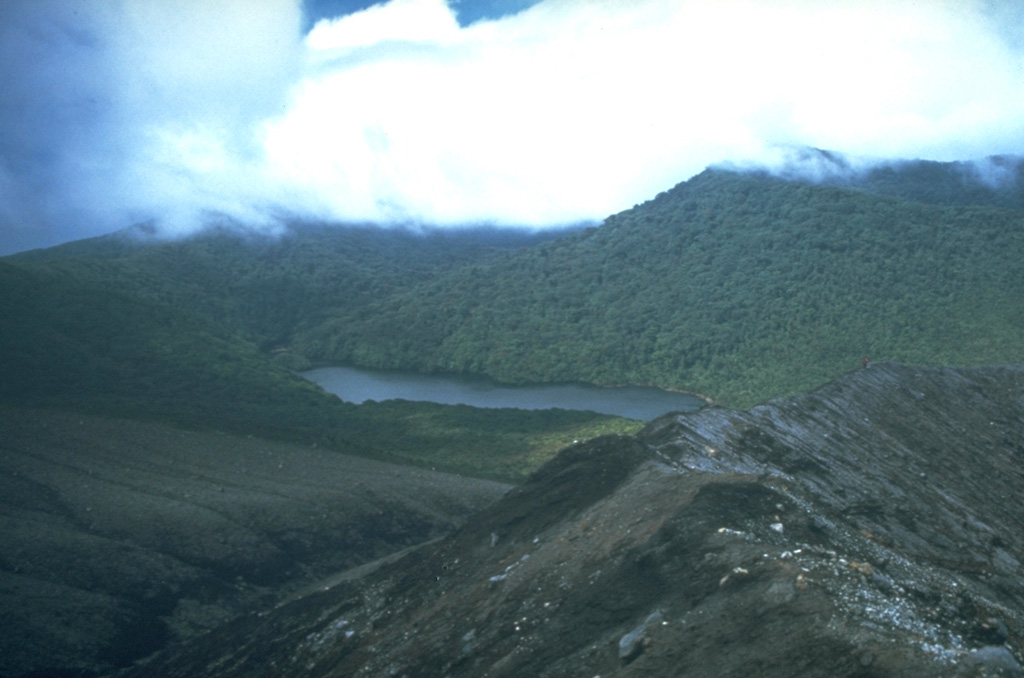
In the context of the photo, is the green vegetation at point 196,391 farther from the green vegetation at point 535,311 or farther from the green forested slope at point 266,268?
the green forested slope at point 266,268

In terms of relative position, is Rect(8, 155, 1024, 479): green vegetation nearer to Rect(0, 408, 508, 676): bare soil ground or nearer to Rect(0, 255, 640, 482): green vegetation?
Rect(0, 255, 640, 482): green vegetation

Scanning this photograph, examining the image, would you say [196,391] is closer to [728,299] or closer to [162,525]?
[162,525]

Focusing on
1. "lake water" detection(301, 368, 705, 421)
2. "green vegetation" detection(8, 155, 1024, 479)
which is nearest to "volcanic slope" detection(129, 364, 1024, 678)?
"green vegetation" detection(8, 155, 1024, 479)

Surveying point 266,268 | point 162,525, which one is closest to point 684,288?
point 266,268

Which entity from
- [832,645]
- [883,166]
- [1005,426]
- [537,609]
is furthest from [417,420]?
[883,166]

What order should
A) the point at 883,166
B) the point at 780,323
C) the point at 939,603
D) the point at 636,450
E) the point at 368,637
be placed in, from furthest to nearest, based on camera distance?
the point at 883,166 < the point at 780,323 < the point at 636,450 < the point at 368,637 < the point at 939,603

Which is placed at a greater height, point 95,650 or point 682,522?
point 682,522

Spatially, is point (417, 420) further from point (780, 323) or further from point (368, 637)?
point (368, 637)
